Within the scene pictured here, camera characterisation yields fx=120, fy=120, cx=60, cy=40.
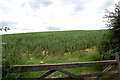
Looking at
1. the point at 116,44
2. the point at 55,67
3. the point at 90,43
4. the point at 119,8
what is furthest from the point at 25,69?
the point at 90,43

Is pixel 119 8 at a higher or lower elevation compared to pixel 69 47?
higher

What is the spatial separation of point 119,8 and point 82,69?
12.4ft

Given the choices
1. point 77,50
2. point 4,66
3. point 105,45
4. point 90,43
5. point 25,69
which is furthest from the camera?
point 90,43

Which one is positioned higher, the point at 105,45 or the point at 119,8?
the point at 119,8

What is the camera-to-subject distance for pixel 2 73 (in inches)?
168

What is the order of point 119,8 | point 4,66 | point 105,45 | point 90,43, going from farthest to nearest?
1. point 90,43
2. point 105,45
3. point 119,8
4. point 4,66

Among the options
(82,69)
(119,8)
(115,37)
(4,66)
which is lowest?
(82,69)

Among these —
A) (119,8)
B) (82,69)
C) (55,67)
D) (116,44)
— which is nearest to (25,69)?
(55,67)

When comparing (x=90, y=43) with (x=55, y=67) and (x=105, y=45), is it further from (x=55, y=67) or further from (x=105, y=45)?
(x=55, y=67)

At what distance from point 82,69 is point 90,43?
231 inches

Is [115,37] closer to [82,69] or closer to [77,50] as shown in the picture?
[82,69]

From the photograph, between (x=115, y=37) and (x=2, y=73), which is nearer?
(x=2, y=73)

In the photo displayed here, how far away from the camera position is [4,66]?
4105 millimetres

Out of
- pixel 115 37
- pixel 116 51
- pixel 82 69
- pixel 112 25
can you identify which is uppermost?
pixel 112 25
